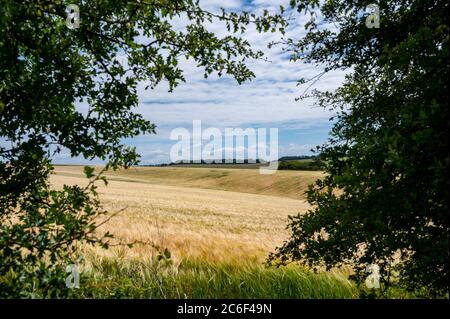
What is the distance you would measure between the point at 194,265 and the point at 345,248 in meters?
4.33

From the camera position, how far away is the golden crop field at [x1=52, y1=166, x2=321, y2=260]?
11008mm

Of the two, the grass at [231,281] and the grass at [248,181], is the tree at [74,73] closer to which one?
the grass at [231,281]

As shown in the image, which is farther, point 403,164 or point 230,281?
point 230,281

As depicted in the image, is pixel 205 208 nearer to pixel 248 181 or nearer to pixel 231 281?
pixel 231 281

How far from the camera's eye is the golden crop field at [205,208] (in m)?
11.0

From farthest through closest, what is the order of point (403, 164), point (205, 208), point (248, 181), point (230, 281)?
point (248, 181) < point (205, 208) < point (230, 281) < point (403, 164)

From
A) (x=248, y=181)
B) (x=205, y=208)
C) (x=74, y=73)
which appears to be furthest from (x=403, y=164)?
(x=248, y=181)

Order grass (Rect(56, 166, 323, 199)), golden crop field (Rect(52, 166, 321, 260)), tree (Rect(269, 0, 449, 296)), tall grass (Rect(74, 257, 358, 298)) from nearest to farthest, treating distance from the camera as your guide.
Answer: tree (Rect(269, 0, 449, 296)) < tall grass (Rect(74, 257, 358, 298)) < golden crop field (Rect(52, 166, 321, 260)) < grass (Rect(56, 166, 323, 199))

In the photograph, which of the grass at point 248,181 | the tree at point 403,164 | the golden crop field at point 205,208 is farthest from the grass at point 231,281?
the grass at point 248,181

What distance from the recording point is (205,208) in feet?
112

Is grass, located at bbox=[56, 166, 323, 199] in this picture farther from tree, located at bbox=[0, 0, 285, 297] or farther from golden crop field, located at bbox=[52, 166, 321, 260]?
tree, located at bbox=[0, 0, 285, 297]

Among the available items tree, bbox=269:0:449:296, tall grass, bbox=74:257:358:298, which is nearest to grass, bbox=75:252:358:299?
tall grass, bbox=74:257:358:298

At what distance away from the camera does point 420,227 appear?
11.2ft
